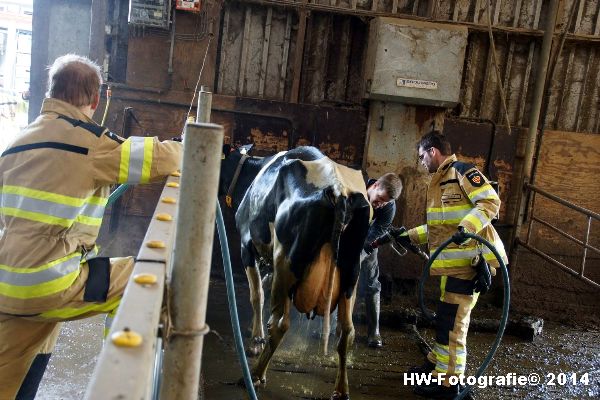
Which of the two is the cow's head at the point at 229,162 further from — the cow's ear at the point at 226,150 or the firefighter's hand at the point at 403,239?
Answer: the firefighter's hand at the point at 403,239

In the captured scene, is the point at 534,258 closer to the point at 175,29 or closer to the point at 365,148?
the point at 365,148

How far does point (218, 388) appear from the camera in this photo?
12.5 feet

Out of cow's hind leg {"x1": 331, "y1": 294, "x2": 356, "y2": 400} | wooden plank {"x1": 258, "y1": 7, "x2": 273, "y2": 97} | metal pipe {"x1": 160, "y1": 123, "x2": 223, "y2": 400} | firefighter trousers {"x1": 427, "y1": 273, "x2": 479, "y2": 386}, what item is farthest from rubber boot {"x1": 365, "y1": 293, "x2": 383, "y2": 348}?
metal pipe {"x1": 160, "y1": 123, "x2": 223, "y2": 400}

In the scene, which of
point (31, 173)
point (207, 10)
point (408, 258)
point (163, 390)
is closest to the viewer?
point (163, 390)

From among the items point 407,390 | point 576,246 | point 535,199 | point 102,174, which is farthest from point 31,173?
point 576,246

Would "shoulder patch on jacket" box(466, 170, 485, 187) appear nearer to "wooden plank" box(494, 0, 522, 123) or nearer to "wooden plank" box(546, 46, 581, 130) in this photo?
"wooden plank" box(494, 0, 522, 123)

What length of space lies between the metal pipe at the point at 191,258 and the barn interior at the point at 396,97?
4.30m

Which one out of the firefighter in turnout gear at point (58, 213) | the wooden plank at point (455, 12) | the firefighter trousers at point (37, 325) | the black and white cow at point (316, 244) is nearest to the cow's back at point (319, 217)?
the black and white cow at point (316, 244)

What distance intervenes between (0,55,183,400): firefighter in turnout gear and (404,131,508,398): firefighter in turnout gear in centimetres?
252

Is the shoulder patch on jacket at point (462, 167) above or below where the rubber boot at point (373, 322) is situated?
above

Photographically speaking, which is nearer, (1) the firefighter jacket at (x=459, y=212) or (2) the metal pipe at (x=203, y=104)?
(2) the metal pipe at (x=203, y=104)

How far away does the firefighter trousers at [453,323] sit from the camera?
13.6 feet

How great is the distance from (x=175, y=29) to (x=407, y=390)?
16.2 feet

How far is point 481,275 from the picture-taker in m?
4.04
